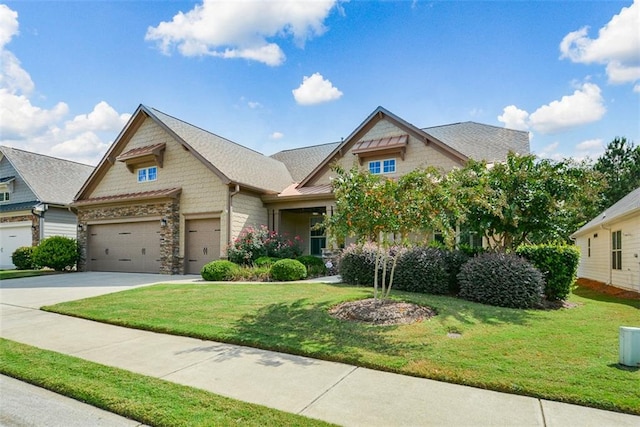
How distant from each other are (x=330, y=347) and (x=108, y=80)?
500 inches

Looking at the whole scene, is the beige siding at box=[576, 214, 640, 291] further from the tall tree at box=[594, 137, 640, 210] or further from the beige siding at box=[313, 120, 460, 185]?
the tall tree at box=[594, 137, 640, 210]

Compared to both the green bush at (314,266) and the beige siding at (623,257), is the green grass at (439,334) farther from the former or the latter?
the green bush at (314,266)

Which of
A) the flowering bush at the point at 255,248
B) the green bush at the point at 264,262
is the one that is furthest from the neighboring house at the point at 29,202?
the green bush at the point at 264,262

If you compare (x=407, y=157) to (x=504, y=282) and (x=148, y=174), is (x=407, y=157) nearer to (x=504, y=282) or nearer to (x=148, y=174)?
(x=504, y=282)

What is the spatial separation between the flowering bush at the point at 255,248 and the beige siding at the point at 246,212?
383 millimetres

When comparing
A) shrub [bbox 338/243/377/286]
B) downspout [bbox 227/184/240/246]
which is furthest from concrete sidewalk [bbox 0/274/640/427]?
downspout [bbox 227/184/240/246]

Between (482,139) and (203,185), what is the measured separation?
1371 centimetres

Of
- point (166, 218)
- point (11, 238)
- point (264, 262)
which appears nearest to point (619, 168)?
point (264, 262)

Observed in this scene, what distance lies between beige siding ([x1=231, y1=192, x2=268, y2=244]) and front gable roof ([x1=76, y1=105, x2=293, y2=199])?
2.18 ft

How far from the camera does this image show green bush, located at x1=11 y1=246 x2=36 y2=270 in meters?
20.3

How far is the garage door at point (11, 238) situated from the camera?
22.1 metres

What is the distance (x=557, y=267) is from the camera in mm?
9125

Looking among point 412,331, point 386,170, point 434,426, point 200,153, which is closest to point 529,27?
point 386,170

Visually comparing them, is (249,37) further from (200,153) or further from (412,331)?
(412,331)
